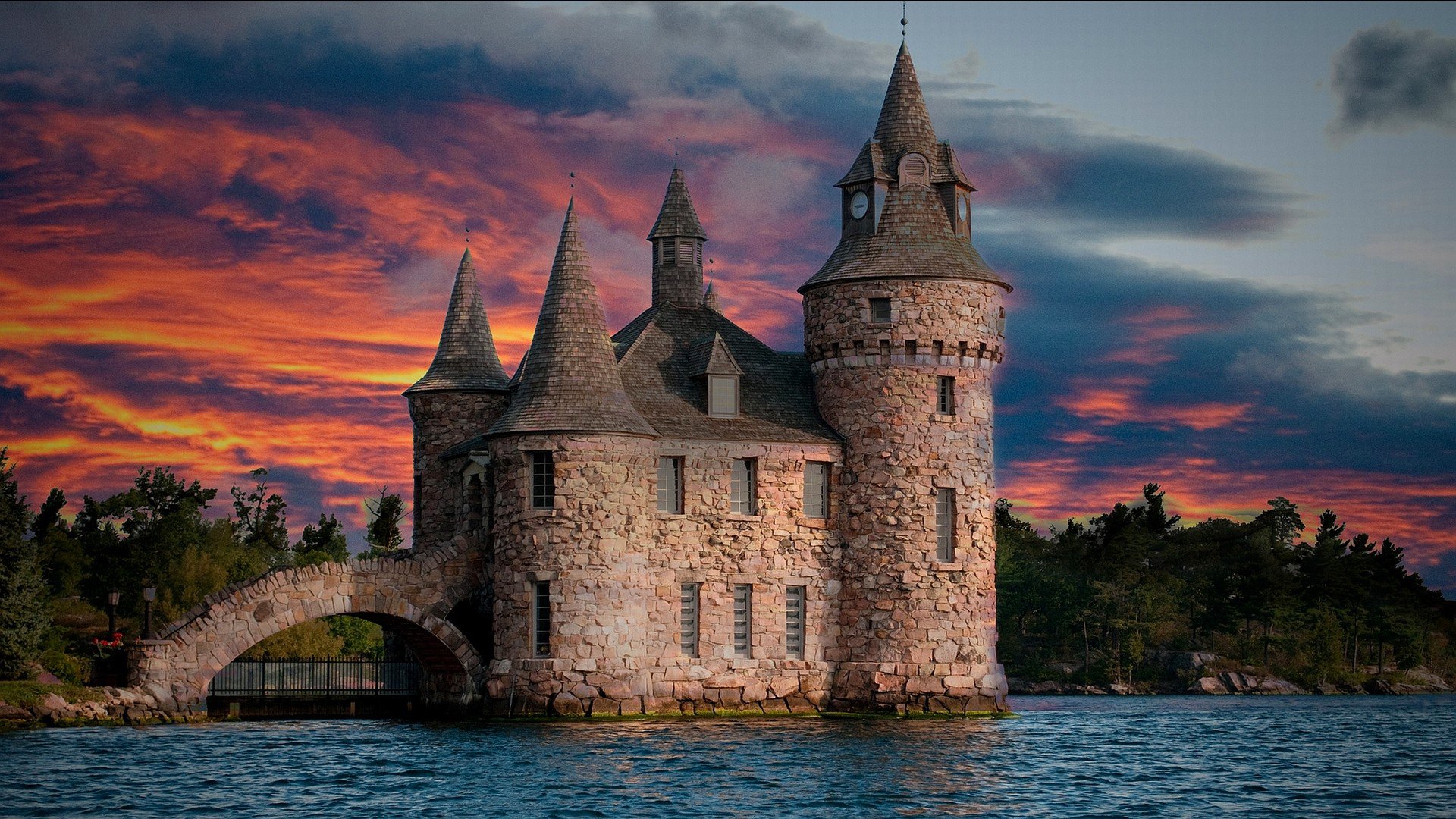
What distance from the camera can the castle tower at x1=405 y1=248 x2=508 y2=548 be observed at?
194ft

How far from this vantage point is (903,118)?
2269 inches

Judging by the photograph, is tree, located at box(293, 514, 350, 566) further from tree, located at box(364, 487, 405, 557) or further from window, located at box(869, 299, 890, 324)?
window, located at box(869, 299, 890, 324)

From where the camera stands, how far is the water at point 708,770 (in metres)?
33.9

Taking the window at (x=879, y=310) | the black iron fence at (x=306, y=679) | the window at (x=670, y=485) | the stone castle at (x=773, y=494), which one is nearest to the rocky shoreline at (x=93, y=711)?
the black iron fence at (x=306, y=679)

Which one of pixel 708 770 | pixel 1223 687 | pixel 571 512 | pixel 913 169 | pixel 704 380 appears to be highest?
pixel 913 169

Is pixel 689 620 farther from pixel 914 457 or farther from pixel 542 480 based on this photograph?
pixel 914 457

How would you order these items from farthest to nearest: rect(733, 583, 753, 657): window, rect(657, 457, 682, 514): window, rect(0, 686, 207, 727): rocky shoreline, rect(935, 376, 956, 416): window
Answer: rect(935, 376, 956, 416): window
rect(733, 583, 753, 657): window
rect(657, 457, 682, 514): window
rect(0, 686, 207, 727): rocky shoreline

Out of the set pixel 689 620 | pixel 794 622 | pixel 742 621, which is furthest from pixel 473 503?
pixel 794 622

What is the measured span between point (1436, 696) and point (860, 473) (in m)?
64.2

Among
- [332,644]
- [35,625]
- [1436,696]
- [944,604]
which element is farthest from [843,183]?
[1436,696]

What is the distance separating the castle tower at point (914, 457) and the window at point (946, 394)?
0.16ft

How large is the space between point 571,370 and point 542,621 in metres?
7.58

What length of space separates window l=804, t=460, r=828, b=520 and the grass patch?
21.9 meters

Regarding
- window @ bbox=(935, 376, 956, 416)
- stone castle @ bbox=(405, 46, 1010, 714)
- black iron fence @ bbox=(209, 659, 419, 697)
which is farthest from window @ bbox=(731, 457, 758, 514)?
black iron fence @ bbox=(209, 659, 419, 697)
